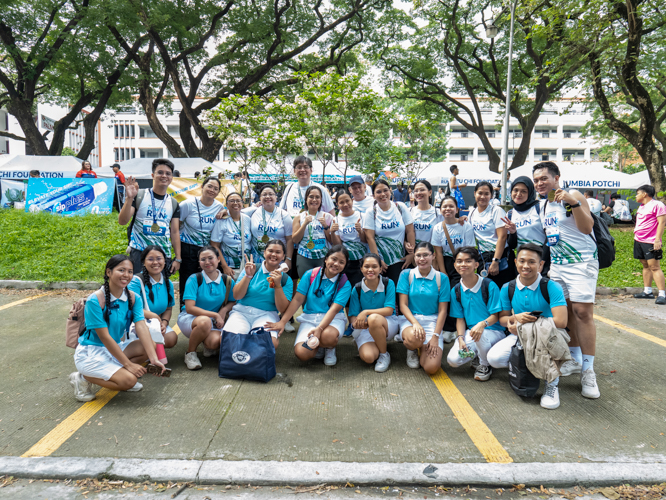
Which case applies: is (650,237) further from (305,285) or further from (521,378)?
(305,285)

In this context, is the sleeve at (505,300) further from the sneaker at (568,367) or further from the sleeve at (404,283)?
the sleeve at (404,283)

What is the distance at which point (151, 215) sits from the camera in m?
4.30

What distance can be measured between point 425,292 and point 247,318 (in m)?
1.71

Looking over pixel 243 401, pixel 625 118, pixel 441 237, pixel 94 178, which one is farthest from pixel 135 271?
pixel 625 118

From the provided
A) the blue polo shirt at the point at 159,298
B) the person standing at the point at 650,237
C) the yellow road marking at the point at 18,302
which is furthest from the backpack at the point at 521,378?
the yellow road marking at the point at 18,302

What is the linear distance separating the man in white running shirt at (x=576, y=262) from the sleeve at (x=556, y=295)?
14 centimetres

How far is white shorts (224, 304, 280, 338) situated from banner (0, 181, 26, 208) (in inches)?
479

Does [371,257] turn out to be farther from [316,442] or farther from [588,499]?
[588,499]

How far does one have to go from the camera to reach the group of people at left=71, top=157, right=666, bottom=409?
11.4 feet

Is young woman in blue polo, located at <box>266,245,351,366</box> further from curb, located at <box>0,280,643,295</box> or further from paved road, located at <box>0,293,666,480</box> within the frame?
curb, located at <box>0,280,643,295</box>

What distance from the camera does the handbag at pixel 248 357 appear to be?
11.9ft

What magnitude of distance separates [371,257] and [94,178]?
1043cm

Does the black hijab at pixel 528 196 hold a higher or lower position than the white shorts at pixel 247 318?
higher

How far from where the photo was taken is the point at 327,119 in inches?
341
